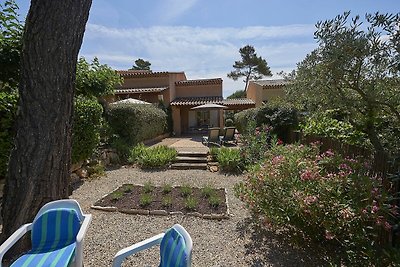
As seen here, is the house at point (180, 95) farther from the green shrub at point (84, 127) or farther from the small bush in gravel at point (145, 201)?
the small bush in gravel at point (145, 201)

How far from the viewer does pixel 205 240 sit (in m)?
4.44

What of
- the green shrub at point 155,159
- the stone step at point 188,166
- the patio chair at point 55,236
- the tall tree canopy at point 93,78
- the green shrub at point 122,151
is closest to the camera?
the patio chair at point 55,236

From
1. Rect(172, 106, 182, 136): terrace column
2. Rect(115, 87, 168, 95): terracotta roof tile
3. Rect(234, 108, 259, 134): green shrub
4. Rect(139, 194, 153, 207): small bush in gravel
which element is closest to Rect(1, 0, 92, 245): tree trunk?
Rect(139, 194, 153, 207): small bush in gravel

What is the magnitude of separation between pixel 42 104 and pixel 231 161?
7.63 metres

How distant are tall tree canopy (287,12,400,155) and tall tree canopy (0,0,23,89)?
6.51 metres

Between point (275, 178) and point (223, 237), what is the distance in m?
1.52

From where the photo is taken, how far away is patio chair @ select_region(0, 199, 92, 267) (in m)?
2.56

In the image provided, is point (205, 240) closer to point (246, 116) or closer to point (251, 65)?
point (246, 116)

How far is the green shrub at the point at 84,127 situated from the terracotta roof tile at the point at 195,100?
14658 millimetres

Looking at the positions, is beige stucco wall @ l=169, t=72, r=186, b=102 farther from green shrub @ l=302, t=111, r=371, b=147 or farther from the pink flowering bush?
the pink flowering bush

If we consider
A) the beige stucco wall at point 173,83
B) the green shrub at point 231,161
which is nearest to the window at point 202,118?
the beige stucco wall at point 173,83

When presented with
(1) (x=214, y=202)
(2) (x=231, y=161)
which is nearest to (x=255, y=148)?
(2) (x=231, y=161)

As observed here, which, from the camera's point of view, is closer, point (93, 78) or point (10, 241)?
point (10, 241)

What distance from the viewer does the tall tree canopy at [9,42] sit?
5734 millimetres
